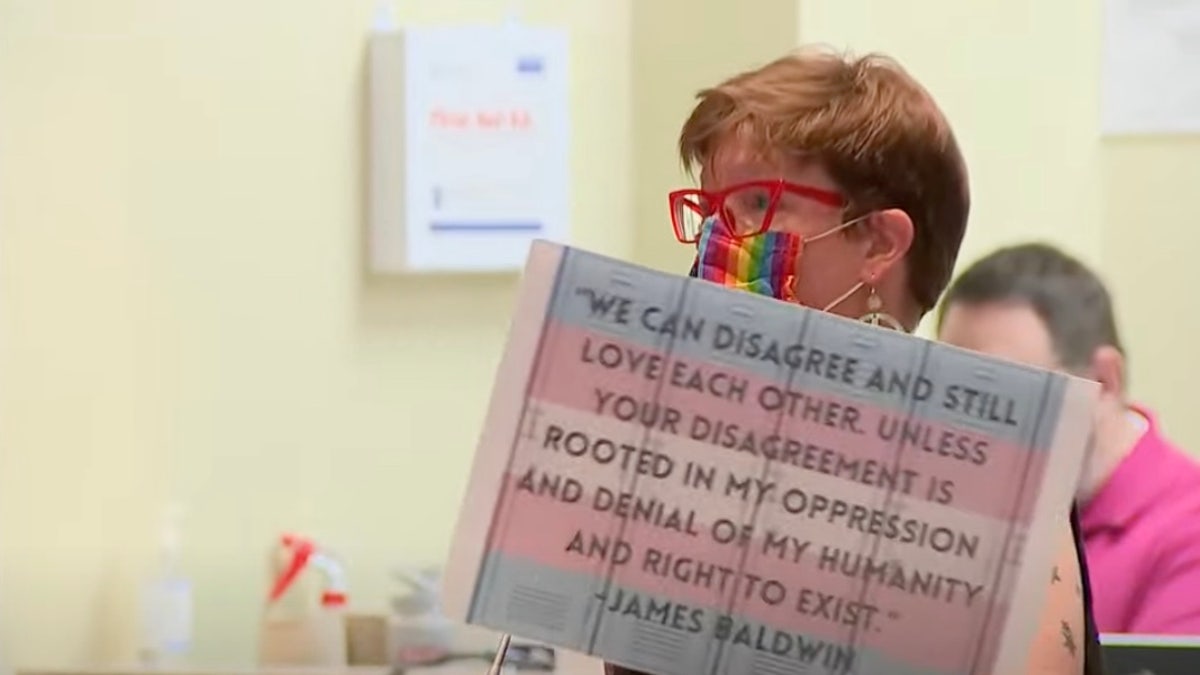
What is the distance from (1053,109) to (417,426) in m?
0.93

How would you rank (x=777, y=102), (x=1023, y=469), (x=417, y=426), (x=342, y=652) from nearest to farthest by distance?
(x=1023, y=469)
(x=777, y=102)
(x=342, y=652)
(x=417, y=426)

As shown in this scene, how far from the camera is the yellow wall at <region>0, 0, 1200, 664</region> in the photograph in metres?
2.01

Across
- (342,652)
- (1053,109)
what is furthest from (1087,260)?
(342,652)

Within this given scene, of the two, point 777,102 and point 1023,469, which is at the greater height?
point 777,102

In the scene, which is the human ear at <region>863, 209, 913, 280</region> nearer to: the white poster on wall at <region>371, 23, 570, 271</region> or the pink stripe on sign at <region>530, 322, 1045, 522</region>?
the pink stripe on sign at <region>530, 322, 1045, 522</region>

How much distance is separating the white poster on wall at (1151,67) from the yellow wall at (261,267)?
0.10ft

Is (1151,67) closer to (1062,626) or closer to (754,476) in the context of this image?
(1062,626)

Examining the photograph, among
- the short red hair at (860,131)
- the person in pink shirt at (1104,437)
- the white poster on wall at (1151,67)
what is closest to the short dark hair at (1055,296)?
the person in pink shirt at (1104,437)

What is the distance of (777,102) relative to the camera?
0.98m

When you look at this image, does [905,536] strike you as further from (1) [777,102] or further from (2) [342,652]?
(2) [342,652]

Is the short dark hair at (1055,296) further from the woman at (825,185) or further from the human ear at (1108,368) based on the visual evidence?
the woman at (825,185)

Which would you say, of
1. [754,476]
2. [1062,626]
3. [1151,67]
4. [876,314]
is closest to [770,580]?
[754,476]

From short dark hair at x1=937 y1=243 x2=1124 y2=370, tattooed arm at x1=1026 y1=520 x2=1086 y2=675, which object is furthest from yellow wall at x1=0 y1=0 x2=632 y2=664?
tattooed arm at x1=1026 y1=520 x2=1086 y2=675

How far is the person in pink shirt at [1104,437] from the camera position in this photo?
1.68 meters
